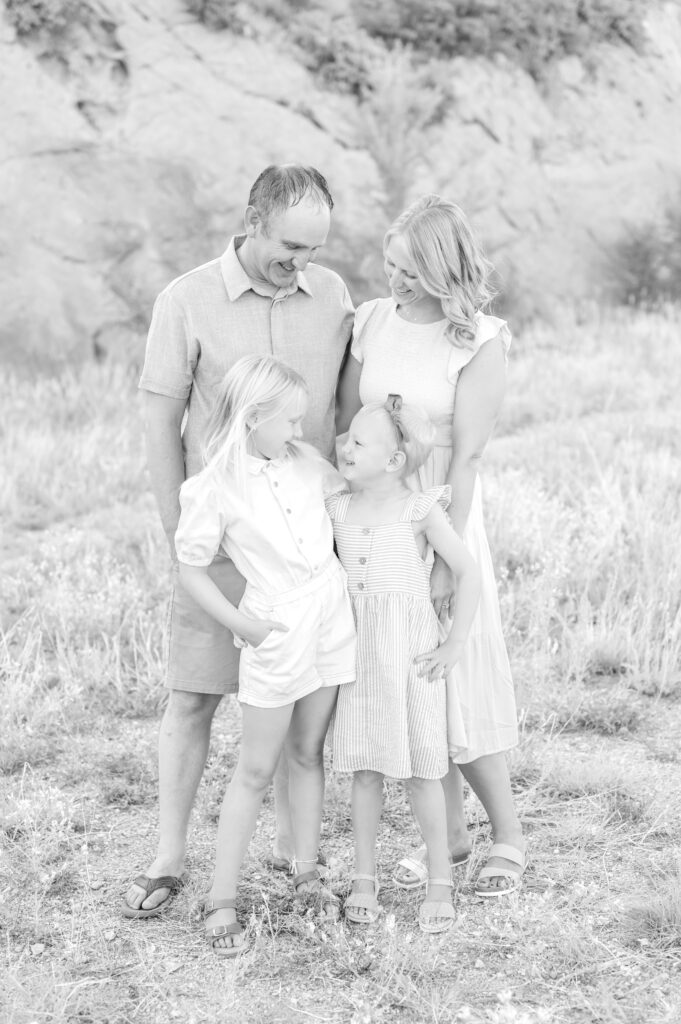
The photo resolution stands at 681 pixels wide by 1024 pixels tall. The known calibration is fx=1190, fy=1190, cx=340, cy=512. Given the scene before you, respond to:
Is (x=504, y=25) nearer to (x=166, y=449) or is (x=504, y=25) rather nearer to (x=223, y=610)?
(x=166, y=449)

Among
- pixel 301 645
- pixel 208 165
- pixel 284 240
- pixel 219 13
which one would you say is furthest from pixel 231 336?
pixel 219 13

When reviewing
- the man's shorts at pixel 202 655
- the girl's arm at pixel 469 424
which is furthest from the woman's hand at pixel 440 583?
the man's shorts at pixel 202 655

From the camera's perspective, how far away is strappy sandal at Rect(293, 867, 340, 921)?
11.2 ft

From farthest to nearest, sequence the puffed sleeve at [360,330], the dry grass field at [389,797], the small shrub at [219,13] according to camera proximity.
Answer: the small shrub at [219,13] < the puffed sleeve at [360,330] < the dry grass field at [389,797]

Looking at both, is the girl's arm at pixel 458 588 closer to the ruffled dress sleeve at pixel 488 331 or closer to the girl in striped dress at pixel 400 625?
the girl in striped dress at pixel 400 625

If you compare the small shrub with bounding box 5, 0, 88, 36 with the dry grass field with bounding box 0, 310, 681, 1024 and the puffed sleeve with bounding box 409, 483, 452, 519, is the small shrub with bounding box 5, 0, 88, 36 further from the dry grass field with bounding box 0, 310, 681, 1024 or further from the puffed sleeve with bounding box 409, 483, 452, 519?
the puffed sleeve with bounding box 409, 483, 452, 519

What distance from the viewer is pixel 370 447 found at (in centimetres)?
328

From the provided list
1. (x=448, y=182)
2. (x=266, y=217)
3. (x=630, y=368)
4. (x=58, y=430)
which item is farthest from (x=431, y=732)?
(x=448, y=182)

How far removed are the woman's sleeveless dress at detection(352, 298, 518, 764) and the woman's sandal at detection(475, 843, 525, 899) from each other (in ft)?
1.09

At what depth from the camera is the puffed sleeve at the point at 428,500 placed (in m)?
3.34

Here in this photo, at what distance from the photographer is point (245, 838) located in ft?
11.0

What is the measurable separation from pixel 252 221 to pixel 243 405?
22.5 inches

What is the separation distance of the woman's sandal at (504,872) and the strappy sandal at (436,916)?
0.64 feet

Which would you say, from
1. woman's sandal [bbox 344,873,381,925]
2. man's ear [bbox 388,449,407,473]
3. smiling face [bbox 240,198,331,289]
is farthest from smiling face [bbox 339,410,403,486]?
woman's sandal [bbox 344,873,381,925]
